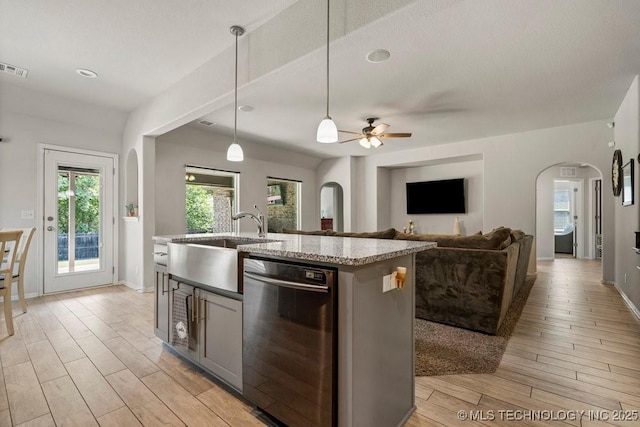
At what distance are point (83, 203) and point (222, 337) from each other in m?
4.14

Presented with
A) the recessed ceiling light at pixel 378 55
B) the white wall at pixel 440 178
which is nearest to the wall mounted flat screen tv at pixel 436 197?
the white wall at pixel 440 178

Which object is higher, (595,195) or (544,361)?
(595,195)

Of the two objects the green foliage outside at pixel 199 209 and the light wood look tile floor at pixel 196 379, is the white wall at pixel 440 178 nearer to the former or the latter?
the light wood look tile floor at pixel 196 379

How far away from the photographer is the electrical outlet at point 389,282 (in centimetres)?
152

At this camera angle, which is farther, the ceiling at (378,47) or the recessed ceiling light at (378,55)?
the recessed ceiling light at (378,55)

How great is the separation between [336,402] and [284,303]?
0.49 m

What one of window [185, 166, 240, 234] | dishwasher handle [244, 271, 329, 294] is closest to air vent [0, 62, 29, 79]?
window [185, 166, 240, 234]

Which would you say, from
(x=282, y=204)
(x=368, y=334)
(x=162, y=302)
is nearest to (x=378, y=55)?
(x=368, y=334)

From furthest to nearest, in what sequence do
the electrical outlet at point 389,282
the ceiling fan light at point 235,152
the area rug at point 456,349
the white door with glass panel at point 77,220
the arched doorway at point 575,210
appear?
the arched doorway at point 575,210
the white door with glass panel at point 77,220
the ceiling fan light at point 235,152
the area rug at point 456,349
the electrical outlet at point 389,282

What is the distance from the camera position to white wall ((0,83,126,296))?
13.1 feet

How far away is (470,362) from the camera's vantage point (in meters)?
2.35

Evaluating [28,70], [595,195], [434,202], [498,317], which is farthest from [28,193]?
[595,195]

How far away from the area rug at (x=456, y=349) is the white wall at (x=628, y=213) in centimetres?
156

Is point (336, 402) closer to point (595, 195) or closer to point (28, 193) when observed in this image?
point (28, 193)
